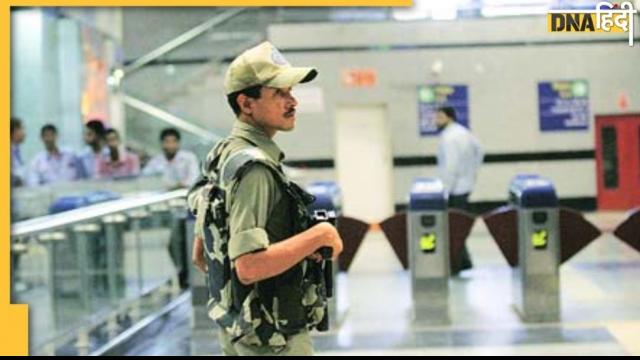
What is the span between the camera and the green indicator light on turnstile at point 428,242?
621 cm

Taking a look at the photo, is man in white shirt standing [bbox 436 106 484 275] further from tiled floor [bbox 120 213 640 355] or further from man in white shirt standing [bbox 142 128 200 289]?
Answer: man in white shirt standing [bbox 142 128 200 289]

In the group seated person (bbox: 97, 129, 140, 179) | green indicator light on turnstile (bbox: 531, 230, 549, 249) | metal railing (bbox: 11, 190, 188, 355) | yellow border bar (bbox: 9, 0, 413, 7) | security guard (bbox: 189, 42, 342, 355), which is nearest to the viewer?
security guard (bbox: 189, 42, 342, 355)

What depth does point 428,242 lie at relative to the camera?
20.4ft

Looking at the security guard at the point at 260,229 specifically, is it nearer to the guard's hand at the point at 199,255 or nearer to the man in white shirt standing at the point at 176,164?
the guard's hand at the point at 199,255

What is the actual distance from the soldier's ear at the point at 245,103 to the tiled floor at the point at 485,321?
3219 mm

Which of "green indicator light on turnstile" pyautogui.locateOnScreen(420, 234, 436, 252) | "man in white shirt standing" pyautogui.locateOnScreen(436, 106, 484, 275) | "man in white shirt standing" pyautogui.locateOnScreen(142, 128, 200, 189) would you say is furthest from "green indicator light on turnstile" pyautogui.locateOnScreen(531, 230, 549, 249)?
"man in white shirt standing" pyautogui.locateOnScreen(142, 128, 200, 189)

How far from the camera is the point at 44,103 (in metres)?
8.21

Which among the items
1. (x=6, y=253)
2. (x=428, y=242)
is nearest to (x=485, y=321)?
(x=428, y=242)

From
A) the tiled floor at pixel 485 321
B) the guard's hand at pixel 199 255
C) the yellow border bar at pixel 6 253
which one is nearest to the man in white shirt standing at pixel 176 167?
the tiled floor at pixel 485 321

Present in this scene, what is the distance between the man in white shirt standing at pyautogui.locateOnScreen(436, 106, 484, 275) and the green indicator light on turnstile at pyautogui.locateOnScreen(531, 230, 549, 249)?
6.44 feet

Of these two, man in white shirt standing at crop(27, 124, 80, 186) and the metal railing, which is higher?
man in white shirt standing at crop(27, 124, 80, 186)

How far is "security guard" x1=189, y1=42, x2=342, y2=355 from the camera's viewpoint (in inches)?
88.3

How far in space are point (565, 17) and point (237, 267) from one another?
117 inches

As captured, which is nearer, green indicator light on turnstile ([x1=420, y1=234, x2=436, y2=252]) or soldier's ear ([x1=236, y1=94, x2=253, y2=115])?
soldier's ear ([x1=236, y1=94, x2=253, y2=115])
